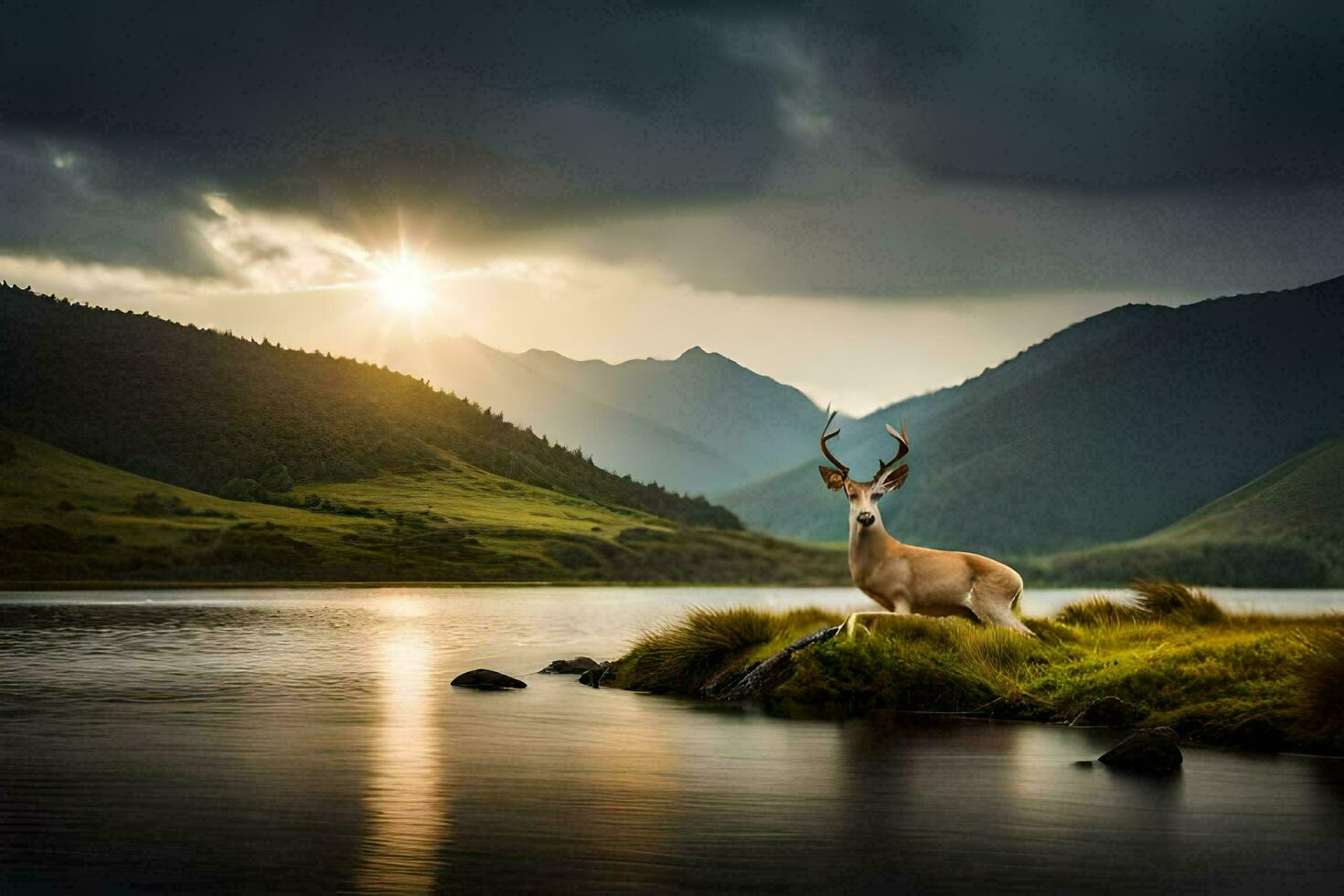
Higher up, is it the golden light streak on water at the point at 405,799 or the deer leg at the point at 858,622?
the deer leg at the point at 858,622

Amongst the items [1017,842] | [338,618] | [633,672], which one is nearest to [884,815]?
[1017,842]

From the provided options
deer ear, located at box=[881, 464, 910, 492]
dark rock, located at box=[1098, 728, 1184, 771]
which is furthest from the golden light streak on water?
deer ear, located at box=[881, 464, 910, 492]

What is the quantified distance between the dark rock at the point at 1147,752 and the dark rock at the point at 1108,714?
14.0ft

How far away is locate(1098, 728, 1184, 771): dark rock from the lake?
0.35 metres

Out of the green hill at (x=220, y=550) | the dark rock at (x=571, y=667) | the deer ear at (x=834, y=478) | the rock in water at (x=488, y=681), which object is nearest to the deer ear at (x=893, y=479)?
the deer ear at (x=834, y=478)

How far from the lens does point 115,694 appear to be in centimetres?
2956

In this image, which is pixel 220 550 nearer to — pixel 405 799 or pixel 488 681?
pixel 488 681

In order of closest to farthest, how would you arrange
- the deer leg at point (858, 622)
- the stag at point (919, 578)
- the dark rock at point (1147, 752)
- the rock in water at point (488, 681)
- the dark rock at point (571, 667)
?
the dark rock at point (1147, 752)
the deer leg at point (858, 622)
the stag at point (919, 578)
the rock in water at point (488, 681)
the dark rock at point (571, 667)

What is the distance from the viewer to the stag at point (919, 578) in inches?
1101

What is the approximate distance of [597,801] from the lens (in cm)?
1622

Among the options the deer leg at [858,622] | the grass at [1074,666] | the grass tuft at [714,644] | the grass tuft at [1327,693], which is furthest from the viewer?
the grass tuft at [714,644]

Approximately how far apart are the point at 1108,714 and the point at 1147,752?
5004 millimetres

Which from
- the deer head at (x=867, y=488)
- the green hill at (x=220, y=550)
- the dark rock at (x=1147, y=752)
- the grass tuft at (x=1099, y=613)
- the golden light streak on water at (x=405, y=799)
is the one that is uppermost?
the green hill at (x=220, y=550)

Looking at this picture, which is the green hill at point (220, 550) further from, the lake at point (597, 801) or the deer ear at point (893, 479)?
the deer ear at point (893, 479)
